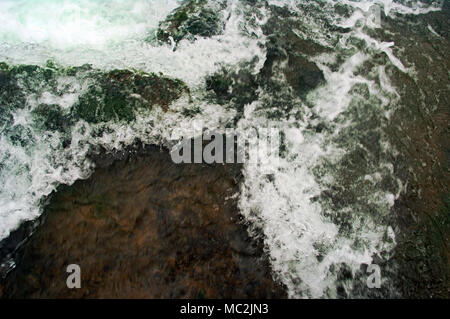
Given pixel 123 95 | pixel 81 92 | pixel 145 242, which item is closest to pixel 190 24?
pixel 123 95

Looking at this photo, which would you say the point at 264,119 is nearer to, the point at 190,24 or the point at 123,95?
the point at 123,95

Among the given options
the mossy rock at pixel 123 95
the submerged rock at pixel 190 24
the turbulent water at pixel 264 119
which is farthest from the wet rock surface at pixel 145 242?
the submerged rock at pixel 190 24

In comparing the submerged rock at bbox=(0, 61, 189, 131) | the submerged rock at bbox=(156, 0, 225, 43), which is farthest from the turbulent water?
the submerged rock at bbox=(156, 0, 225, 43)

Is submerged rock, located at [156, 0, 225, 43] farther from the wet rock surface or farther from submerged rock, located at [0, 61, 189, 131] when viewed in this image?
the wet rock surface

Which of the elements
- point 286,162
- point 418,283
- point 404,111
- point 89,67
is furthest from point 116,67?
point 418,283

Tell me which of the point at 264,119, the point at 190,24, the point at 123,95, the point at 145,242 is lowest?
the point at 145,242

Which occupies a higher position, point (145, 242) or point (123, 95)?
point (123, 95)

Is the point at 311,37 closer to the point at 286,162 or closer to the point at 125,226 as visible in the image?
the point at 286,162
